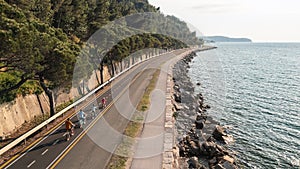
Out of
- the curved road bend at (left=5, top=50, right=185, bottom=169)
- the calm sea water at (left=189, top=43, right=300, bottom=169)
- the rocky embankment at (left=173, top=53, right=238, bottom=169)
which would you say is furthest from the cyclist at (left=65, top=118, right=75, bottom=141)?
the calm sea water at (left=189, top=43, right=300, bottom=169)

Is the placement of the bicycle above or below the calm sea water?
above

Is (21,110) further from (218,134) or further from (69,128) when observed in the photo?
(218,134)

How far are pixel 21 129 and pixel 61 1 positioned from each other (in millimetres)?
30868

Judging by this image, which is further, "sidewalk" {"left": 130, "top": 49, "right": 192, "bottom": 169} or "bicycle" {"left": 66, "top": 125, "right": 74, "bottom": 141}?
"bicycle" {"left": 66, "top": 125, "right": 74, "bottom": 141}

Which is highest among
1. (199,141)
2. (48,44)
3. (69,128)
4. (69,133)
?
(48,44)

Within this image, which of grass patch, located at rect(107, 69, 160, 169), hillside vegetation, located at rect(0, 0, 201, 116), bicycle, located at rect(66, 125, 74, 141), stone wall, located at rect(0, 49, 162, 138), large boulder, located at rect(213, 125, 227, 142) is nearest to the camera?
grass patch, located at rect(107, 69, 160, 169)

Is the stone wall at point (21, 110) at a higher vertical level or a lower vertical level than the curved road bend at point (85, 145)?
higher

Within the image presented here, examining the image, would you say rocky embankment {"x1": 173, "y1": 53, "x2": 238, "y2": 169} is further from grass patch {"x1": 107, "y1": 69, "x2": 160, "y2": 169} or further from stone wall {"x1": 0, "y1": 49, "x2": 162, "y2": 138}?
stone wall {"x1": 0, "y1": 49, "x2": 162, "y2": 138}

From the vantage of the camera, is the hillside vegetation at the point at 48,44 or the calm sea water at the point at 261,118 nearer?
the hillside vegetation at the point at 48,44

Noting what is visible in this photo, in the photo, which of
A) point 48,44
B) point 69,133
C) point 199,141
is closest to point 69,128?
point 69,133

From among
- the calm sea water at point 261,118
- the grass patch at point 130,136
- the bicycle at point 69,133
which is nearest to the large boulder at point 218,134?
the calm sea water at point 261,118

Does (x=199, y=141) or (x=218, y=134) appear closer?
(x=199, y=141)

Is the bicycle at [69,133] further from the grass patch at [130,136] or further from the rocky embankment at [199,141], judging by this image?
the rocky embankment at [199,141]

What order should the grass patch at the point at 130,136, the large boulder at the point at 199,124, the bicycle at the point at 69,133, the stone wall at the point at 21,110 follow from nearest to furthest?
the grass patch at the point at 130,136 < the bicycle at the point at 69,133 < the stone wall at the point at 21,110 < the large boulder at the point at 199,124
